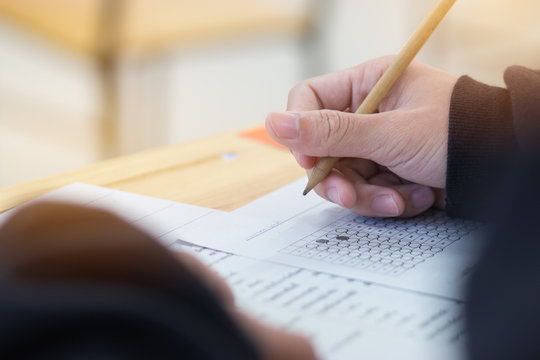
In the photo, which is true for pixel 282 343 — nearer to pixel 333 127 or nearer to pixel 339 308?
pixel 339 308

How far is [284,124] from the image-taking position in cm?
55

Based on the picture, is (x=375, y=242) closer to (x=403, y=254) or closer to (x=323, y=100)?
(x=403, y=254)

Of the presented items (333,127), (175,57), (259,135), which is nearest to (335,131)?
(333,127)

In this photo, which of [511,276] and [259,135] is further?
[259,135]

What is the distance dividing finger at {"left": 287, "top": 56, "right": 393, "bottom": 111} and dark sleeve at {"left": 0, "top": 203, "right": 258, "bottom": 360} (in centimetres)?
44

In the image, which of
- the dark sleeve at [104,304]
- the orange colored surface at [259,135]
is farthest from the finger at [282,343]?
the orange colored surface at [259,135]

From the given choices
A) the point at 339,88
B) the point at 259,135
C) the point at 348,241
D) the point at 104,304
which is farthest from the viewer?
the point at 259,135

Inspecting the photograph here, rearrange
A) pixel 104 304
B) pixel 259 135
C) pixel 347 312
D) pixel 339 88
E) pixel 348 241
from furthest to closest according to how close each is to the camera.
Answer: pixel 259 135 → pixel 339 88 → pixel 348 241 → pixel 347 312 → pixel 104 304

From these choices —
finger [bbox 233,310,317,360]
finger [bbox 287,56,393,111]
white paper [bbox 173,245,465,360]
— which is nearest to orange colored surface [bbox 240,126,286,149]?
finger [bbox 287,56,393,111]

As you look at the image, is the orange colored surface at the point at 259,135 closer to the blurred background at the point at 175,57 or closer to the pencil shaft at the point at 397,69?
the pencil shaft at the point at 397,69

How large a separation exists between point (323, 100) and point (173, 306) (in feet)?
1.62

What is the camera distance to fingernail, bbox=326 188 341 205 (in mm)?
578

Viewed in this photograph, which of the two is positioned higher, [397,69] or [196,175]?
[397,69]

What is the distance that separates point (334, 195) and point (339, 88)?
15cm
